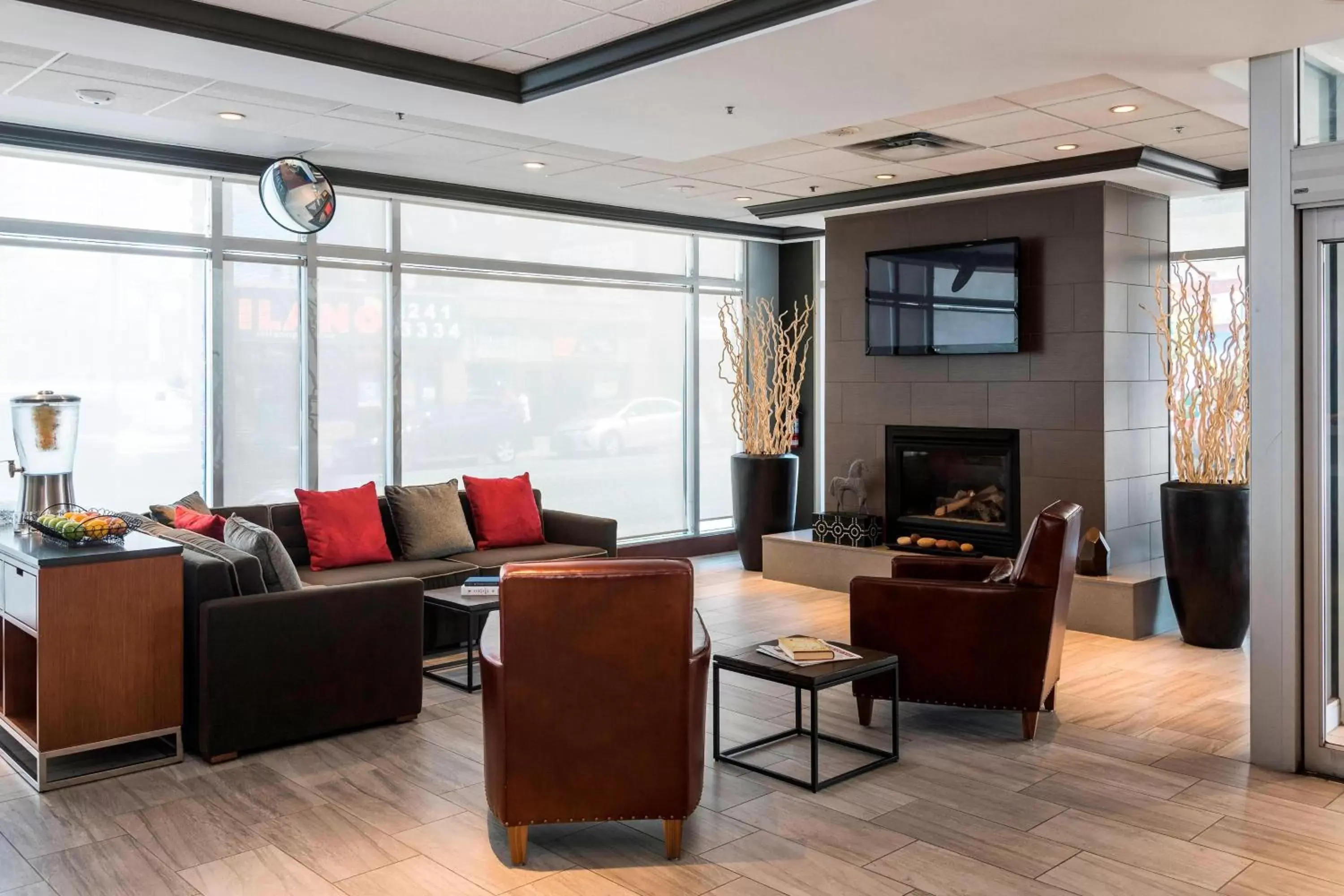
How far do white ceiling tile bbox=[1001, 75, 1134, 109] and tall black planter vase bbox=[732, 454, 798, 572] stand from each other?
384cm

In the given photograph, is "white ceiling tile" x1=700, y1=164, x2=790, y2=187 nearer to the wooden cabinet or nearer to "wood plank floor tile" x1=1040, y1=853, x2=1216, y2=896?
the wooden cabinet

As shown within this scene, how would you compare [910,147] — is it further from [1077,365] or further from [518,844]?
[518,844]

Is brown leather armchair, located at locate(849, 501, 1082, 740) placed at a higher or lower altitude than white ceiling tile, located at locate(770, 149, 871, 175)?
lower

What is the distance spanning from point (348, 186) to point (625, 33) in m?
3.21

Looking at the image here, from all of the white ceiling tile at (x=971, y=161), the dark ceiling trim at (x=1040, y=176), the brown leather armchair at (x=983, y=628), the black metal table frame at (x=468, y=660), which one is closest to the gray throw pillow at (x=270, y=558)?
the black metal table frame at (x=468, y=660)

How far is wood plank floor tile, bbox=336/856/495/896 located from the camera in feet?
10.2

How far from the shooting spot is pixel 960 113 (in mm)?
5227

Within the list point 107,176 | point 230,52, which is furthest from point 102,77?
point 107,176

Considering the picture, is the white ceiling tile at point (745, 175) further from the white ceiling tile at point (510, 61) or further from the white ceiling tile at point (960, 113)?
the white ceiling tile at point (510, 61)

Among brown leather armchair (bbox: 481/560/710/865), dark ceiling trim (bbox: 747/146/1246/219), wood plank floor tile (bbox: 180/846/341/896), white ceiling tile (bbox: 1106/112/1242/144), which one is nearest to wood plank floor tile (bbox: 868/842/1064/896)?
brown leather armchair (bbox: 481/560/710/865)

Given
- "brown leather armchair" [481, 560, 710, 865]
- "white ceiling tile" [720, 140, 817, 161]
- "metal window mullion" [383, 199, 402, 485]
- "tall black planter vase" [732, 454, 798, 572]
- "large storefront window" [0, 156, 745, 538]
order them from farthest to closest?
"tall black planter vase" [732, 454, 798, 572] < "metal window mullion" [383, 199, 402, 485] < "large storefront window" [0, 156, 745, 538] < "white ceiling tile" [720, 140, 817, 161] < "brown leather armchair" [481, 560, 710, 865]

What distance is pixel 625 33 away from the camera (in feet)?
13.3

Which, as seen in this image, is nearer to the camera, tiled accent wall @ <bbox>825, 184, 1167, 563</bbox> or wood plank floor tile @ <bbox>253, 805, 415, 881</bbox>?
wood plank floor tile @ <bbox>253, 805, 415, 881</bbox>

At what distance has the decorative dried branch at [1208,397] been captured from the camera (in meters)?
5.99
